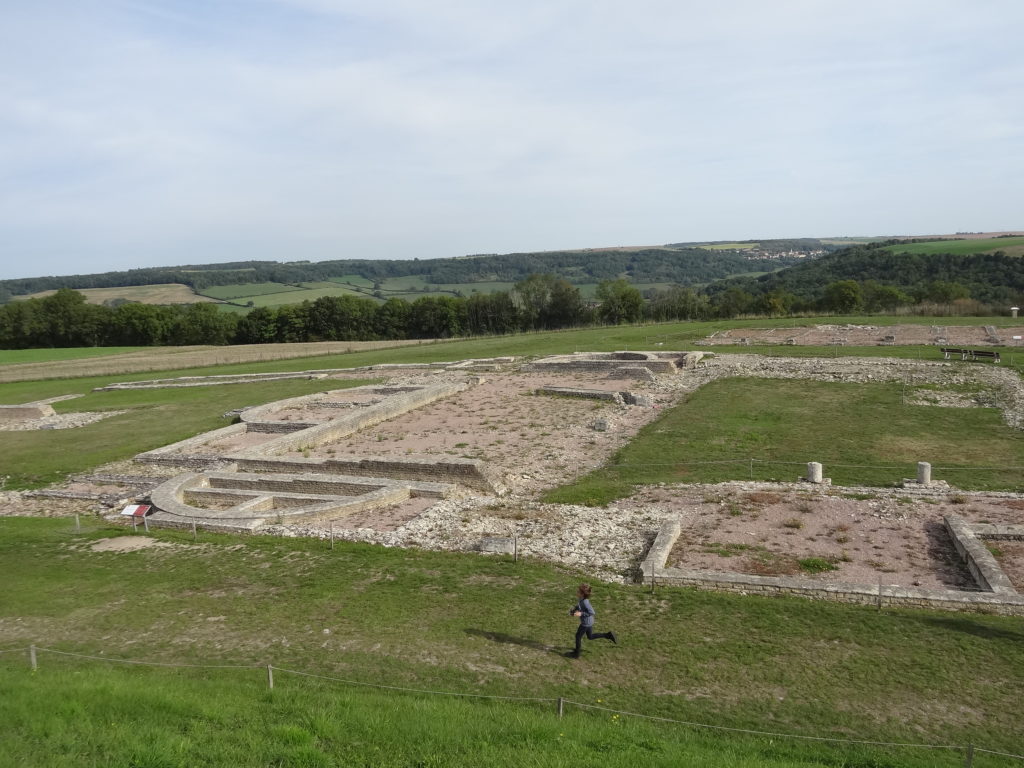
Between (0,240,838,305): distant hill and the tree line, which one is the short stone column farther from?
(0,240,838,305): distant hill

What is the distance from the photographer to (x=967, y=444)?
62.1ft

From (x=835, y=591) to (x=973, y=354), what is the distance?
26.6m

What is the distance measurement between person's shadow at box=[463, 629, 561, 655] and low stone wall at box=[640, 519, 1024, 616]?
2.52m

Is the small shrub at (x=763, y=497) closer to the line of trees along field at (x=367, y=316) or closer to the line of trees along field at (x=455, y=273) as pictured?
the line of trees along field at (x=367, y=316)

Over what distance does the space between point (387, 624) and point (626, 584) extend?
383 centimetres

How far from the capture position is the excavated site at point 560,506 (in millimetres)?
11625

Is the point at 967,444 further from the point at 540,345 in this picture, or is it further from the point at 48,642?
the point at 540,345

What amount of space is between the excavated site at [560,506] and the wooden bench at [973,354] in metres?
2.03

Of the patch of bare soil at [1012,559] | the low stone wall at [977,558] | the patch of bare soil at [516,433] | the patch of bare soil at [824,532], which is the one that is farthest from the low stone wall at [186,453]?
the patch of bare soil at [1012,559]

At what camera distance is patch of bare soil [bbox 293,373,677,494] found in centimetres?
1902

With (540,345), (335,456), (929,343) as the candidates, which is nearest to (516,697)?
(335,456)

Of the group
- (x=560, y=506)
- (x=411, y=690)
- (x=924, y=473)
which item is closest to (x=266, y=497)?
(x=560, y=506)

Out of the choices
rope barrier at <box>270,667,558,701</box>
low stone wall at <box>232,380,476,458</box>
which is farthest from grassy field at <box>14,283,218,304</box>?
rope barrier at <box>270,667,558,701</box>

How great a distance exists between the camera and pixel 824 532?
1301 cm
